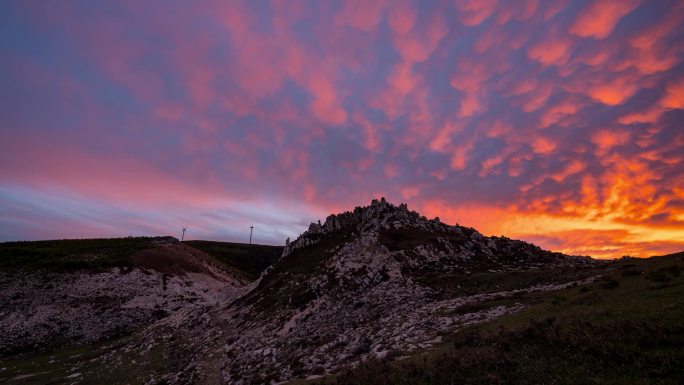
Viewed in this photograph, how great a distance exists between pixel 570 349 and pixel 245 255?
157m

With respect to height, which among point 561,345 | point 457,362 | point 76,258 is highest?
point 76,258

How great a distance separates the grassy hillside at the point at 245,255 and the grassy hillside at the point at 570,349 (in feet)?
398

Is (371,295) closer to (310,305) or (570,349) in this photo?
(310,305)

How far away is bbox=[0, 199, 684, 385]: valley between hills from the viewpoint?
43.4 feet

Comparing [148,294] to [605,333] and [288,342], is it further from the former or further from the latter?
[605,333]

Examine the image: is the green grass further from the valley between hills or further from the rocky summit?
the rocky summit

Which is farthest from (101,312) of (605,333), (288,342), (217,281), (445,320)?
(605,333)

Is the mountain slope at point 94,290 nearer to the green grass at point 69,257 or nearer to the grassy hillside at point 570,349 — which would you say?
the green grass at point 69,257

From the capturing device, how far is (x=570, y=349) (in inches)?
514

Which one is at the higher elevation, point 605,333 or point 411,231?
point 411,231

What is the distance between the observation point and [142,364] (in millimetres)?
34938

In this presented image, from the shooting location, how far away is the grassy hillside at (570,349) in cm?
1085

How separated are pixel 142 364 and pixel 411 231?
37424mm

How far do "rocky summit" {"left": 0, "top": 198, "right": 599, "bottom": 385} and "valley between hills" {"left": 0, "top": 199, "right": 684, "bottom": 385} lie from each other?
235 mm
